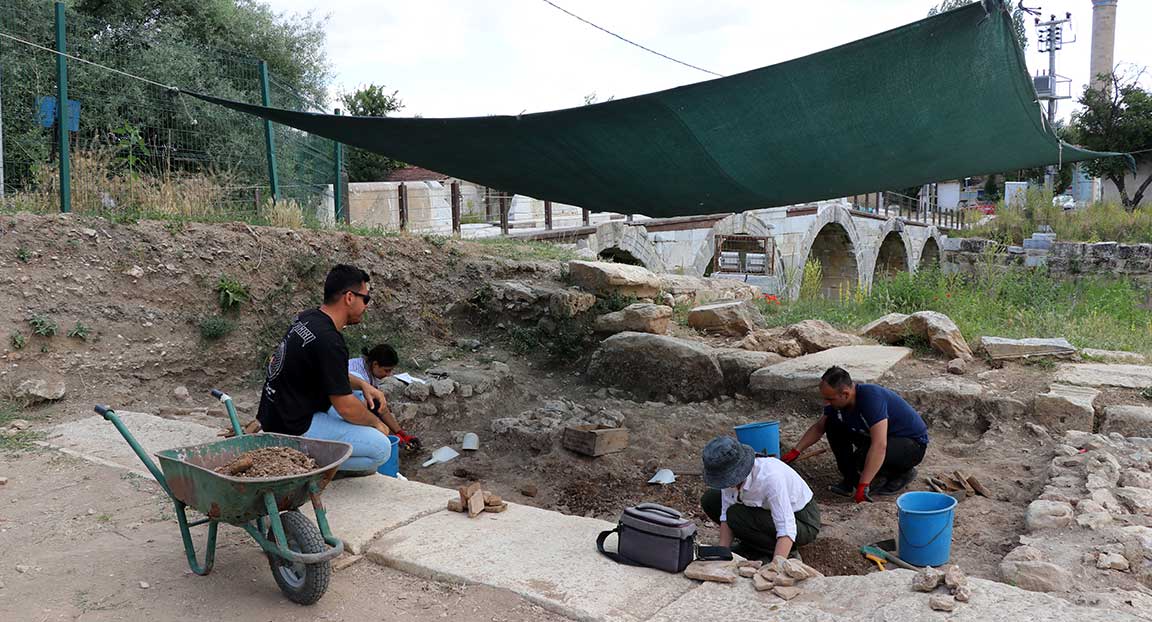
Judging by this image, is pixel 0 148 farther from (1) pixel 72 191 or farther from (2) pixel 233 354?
(2) pixel 233 354

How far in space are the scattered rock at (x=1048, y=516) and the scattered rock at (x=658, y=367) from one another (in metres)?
2.57

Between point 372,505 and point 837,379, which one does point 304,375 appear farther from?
point 837,379

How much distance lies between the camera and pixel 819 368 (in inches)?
208

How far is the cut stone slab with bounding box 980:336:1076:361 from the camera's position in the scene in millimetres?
5348

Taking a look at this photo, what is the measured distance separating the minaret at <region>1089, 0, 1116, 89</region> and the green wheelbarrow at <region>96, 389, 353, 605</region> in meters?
41.5

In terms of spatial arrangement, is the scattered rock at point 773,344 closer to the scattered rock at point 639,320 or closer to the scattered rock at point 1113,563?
the scattered rock at point 639,320

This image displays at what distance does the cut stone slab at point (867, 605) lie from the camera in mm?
2098

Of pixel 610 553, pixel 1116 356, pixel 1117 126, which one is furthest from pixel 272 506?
pixel 1117 126

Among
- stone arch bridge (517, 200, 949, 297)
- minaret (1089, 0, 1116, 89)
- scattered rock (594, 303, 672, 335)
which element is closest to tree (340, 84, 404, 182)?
stone arch bridge (517, 200, 949, 297)

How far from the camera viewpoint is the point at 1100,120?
2109 cm

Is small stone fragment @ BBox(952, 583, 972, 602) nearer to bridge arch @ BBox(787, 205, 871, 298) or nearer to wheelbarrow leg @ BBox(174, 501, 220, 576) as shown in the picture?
wheelbarrow leg @ BBox(174, 501, 220, 576)

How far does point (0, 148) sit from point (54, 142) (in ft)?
4.05

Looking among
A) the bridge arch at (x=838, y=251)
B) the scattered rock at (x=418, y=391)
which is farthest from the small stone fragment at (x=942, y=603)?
the bridge arch at (x=838, y=251)

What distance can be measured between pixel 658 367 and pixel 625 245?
347 inches
